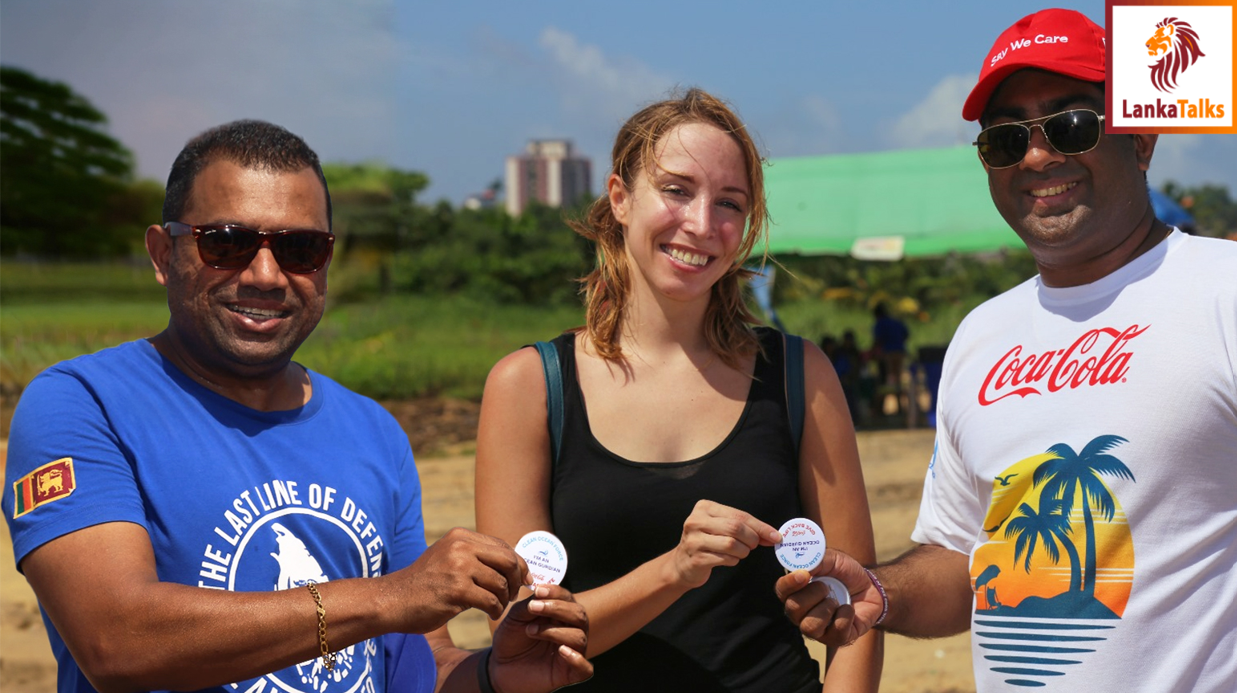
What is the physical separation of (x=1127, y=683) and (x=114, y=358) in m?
2.23

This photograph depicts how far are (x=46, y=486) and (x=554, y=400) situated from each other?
109 cm

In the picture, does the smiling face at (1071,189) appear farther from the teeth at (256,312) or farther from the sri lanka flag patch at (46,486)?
the sri lanka flag patch at (46,486)

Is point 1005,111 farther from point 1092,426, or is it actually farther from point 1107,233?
point 1092,426

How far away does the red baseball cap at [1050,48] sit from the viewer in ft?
8.32

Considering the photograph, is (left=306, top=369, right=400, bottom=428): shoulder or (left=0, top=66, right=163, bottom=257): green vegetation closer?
(left=306, top=369, right=400, bottom=428): shoulder

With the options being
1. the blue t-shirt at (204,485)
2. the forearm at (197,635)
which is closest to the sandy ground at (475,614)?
the blue t-shirt at (204,485)

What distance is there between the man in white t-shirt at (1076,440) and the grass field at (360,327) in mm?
14249

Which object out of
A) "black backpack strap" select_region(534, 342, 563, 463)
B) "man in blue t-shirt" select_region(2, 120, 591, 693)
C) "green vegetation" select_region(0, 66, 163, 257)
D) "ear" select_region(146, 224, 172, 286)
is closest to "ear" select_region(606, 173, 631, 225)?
"black backpack strap" select_region(534, 342, 563, 463)

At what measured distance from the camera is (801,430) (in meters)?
2.64

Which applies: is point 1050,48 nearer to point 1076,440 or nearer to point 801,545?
point 1076,440

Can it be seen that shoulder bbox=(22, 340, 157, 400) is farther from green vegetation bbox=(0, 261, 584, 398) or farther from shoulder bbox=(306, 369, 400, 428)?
green vegetation bbox=(0, 261, 584, 398)

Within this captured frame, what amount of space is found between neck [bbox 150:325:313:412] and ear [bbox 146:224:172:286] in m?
0.15

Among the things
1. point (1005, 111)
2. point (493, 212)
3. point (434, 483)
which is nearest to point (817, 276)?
point (493, 212)

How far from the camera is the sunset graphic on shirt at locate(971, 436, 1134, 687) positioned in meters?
2.28
